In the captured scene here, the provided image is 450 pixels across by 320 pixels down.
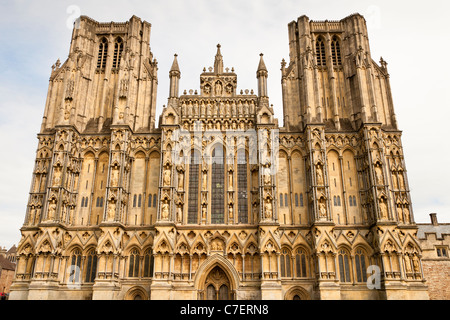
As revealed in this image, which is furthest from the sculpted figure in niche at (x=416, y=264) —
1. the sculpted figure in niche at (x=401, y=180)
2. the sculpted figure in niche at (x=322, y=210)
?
the sculpted figure in niche at (x=322, y=210)

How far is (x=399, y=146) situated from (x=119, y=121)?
85.3ft

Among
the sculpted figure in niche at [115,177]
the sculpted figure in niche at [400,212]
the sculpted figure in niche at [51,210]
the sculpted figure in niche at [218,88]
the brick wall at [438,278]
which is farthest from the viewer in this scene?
the brick wall at [438,278]

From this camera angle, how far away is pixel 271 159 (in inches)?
1332

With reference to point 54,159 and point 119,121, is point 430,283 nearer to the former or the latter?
point 119,121

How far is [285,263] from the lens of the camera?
31594mm

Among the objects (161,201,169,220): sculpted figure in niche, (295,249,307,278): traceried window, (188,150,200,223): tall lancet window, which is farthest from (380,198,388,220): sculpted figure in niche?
(161,201,169,220): sculpted figure in niche

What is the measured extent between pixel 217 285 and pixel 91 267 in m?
10.7

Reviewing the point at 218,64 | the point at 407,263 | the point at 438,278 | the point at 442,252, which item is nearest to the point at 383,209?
the point at 407,263

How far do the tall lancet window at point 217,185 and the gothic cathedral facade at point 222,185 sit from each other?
0.10m

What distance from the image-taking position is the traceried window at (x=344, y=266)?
3094cm

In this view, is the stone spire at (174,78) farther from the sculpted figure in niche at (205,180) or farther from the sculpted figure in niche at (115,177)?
the sculpted figure in niche at (115,177)

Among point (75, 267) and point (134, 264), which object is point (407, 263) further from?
point (75, 267)
